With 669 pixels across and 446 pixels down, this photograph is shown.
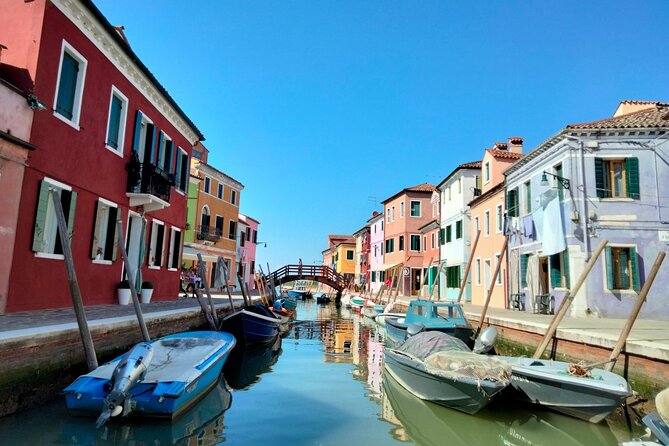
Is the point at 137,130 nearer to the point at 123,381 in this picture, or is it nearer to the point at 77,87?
the point at 77,87

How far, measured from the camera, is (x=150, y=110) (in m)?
14.7

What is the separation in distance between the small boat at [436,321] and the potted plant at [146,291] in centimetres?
833

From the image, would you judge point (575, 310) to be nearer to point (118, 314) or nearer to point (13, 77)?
point (118, 314)

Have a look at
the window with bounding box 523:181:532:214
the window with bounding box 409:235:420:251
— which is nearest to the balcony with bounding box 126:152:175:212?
the window with bounding box 523:181:532:214

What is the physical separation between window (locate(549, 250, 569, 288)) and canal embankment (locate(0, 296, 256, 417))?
1357 centimetres

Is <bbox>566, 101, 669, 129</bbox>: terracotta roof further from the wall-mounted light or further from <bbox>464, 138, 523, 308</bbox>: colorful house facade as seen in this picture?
<bbox>464, 138, 523, 308</bbox>: colorful house facade

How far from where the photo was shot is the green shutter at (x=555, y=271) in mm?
15773

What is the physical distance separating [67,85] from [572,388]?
1192 cm

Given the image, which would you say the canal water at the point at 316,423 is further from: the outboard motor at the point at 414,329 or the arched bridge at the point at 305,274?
the arched bridge at the point at 305,274

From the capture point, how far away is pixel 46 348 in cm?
653

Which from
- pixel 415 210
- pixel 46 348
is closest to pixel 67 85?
pixel 46 348

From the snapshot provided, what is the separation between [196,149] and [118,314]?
95.4ft

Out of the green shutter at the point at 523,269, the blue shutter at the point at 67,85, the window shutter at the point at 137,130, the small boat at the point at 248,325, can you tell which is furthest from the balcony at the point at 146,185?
the green shutter at the point at 523,269

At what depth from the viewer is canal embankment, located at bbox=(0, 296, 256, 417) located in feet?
19.3
